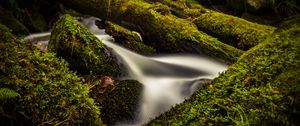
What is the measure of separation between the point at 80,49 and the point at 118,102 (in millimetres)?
1023

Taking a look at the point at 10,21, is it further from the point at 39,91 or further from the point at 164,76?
Answer: the point at 39,91

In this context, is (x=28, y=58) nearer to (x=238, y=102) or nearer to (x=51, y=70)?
(x=51, y=70)

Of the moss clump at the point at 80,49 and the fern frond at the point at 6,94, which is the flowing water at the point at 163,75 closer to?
the moss clump at the point at 80,49

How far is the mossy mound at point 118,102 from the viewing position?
3.71 meters

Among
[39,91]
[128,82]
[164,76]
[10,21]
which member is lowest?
[164,76]

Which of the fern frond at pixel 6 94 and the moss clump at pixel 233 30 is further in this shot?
the moss clump at pixel 233 30

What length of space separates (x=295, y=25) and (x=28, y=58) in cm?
279

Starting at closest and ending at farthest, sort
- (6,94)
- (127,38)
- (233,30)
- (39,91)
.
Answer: (6,94)
(39,91)
(127,38)
(233,30)

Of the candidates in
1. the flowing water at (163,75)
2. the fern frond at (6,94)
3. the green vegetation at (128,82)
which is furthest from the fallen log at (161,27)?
the fern frond at (6,94)

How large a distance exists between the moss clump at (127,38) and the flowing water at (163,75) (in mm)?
192

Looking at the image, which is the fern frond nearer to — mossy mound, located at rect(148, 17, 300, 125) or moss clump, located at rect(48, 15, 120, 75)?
mossy mound, located at rect(148, 17, 300, 125)

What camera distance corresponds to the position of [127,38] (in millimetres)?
6195

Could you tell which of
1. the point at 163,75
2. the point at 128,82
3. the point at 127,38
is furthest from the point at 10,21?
the point at 128,82

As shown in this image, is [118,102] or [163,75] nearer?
[118,102]
